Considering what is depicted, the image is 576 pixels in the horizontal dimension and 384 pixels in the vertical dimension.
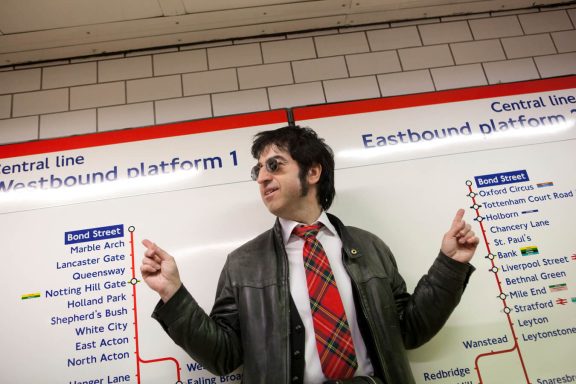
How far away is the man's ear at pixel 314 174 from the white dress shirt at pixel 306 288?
→ 17 cm

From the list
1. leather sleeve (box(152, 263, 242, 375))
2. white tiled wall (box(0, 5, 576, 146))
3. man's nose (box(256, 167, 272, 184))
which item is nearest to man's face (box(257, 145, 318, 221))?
man's nose (box(256, 167, 272, 184))

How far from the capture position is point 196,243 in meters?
1.90

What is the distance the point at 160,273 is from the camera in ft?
4.35

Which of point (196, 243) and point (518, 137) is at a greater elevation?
point (518, 137)

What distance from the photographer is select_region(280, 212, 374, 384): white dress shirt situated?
1373 millimetres

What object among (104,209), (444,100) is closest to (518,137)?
(444,100)

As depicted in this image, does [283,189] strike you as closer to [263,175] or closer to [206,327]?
[263,175]

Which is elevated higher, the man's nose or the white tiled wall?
the white tiled wall

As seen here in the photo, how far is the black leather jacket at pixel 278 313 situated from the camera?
1323 millimetres

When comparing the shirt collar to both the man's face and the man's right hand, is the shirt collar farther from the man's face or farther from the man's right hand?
the man's right hand

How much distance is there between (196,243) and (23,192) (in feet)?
3.11

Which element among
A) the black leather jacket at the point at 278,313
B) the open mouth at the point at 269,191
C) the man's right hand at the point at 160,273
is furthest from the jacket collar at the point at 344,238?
the man's right hand at the point at 160,273

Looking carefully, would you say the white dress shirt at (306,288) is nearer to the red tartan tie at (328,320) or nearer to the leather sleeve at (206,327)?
the red tartan tie at (328,320)

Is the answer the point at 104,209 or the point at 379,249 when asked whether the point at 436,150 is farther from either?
the point at 104,209
